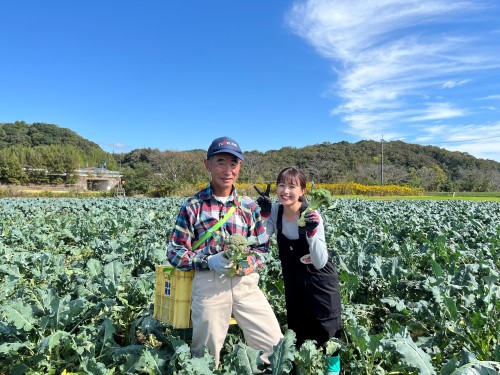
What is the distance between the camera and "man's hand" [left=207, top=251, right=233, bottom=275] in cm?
240

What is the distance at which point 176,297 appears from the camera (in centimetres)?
257

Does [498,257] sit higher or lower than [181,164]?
lower

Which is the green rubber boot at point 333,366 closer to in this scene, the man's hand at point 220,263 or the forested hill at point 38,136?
the man's hand at point 220,263

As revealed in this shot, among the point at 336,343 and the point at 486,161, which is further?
the point at 486,161

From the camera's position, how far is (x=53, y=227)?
9.88m

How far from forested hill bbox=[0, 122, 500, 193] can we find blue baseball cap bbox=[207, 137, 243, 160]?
33706 mm

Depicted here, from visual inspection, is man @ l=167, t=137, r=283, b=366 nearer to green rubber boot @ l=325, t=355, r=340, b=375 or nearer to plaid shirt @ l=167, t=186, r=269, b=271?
plaid shirt @ l=167, t=186, r=269, b=271

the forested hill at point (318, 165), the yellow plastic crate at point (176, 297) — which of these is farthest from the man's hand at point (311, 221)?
the forested hill at point (318, 165)

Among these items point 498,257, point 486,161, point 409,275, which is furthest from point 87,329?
point 486,161

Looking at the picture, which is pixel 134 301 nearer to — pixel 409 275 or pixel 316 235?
pixel 316 235

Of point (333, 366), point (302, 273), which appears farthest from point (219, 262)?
point (333, 366)

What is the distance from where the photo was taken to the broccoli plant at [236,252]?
2363 mm

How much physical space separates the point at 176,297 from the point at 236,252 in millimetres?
570

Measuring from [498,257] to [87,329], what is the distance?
554 cm
